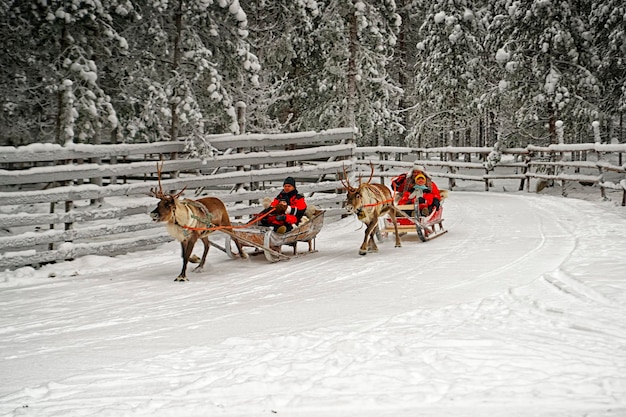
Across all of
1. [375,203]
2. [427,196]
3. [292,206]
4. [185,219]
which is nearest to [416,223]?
[427,196]

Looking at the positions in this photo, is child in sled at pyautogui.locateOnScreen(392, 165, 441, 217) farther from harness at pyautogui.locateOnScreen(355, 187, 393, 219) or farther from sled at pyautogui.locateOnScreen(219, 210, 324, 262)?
sled at pyautogui.locateOnScreen(219, 210, 324, 262)

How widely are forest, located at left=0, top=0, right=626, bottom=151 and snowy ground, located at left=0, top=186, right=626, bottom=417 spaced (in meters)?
4.36

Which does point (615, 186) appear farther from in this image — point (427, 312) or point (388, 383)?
point (388, 383)

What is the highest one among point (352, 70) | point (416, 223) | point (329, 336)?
point (352, 70)

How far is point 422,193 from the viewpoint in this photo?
11328 mm

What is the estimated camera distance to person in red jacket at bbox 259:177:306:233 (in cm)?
985

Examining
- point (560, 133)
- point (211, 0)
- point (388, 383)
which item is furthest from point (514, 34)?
point (388, 383)

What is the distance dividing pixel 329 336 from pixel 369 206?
478cm

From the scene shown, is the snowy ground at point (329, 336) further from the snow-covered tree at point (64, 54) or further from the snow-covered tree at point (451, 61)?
the snow-covered tree at point (451, 61)

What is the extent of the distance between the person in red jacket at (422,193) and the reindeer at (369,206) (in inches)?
31.5

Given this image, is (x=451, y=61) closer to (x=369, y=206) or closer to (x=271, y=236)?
(x=369, y=206)

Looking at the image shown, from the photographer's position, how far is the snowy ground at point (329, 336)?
3.95 meters

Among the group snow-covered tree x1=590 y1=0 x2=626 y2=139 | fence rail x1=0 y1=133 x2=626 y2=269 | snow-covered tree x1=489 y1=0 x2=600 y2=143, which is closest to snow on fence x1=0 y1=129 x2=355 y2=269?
fence rail x1=0 y1=133 x2=626 y2=269

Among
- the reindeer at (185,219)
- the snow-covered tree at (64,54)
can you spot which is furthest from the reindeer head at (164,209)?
the snow-covered tree at (64,54)
